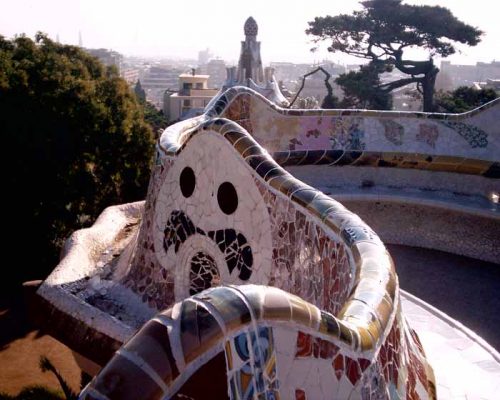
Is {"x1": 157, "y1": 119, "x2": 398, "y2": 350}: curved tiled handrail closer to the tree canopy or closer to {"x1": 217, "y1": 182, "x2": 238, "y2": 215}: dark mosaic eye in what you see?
{"x1": 217, "y1": 182, "x2": 238, "y2": 215}: dark mosaic eye

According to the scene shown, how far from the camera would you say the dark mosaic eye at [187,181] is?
5.52 m

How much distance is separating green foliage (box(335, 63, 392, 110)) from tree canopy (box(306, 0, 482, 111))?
0.53 metres

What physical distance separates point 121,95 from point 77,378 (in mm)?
6154

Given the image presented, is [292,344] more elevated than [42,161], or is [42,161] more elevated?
[292,344]

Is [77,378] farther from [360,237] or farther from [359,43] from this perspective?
[359,43]

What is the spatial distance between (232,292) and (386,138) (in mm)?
8898

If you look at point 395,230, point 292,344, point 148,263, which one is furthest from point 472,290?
point 292,344

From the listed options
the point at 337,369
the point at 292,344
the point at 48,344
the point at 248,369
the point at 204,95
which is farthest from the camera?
the point at 204,95

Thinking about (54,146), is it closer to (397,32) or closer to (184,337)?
(184,337)

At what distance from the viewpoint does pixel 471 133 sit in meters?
10.5

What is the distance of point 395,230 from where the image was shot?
34.2 feet

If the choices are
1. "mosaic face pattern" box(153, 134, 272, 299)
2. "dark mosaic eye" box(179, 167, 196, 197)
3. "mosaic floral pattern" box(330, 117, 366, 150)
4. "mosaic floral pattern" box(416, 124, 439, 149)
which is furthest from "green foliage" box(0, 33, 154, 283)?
"dark mosaic eye" box(179, 167, 196, 197)

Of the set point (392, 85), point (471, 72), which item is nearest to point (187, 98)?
point (392, 85)

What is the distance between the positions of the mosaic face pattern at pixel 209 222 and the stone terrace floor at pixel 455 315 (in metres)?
1.86
